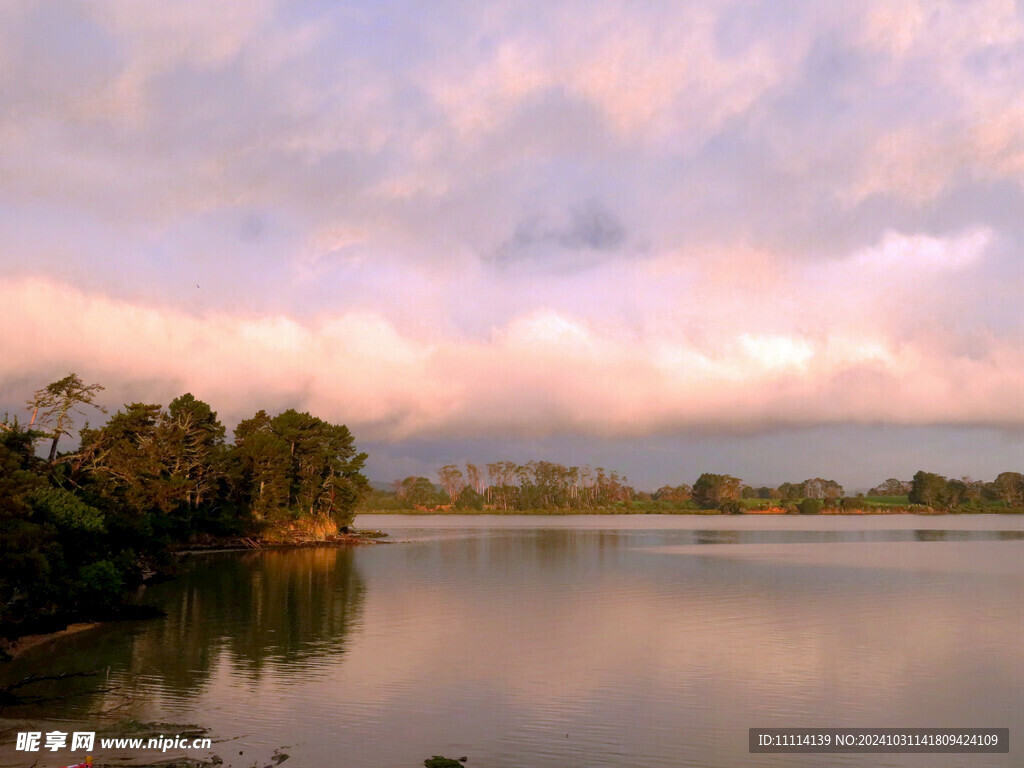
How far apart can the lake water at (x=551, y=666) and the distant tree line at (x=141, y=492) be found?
313 cm

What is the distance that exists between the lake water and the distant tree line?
313 cm

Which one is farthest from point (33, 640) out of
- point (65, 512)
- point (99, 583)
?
point (65, 512)

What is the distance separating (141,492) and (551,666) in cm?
5915

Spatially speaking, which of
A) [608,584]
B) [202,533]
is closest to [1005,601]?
[608,584]

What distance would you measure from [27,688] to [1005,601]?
177ft

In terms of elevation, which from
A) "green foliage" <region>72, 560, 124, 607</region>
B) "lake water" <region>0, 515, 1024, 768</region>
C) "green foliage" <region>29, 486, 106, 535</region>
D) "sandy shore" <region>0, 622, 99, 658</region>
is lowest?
"lake water" <region>0, 515, 1024, 768</region>

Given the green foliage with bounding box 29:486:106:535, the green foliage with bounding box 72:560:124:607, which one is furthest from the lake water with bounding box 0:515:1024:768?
the green foliage with bounding box 29:486:106:535

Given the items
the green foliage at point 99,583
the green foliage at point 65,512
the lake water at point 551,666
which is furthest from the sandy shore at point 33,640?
the green foliage at point 65,512

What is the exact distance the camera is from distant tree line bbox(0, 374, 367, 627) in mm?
34844

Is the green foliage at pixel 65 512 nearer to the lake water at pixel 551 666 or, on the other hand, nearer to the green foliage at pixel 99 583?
the green foliage at pixel 99 583

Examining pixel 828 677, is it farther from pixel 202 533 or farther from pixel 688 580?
pixel 202 533

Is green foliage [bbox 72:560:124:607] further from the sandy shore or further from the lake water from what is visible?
the lake water

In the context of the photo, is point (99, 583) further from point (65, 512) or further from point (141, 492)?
point (141, 492)

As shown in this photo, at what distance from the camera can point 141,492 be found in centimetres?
7931
